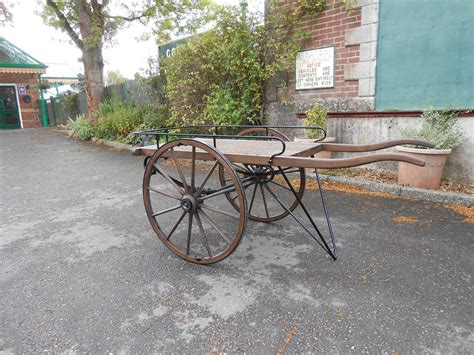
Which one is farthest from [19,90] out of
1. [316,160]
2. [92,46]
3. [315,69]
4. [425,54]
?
[316,160]

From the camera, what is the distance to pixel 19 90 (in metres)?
17.5

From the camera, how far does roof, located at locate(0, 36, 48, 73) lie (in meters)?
15.9

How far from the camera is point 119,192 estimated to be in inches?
198

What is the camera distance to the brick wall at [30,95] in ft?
57.0

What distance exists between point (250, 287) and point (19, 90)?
19.6m

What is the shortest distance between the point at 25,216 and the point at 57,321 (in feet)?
8.20

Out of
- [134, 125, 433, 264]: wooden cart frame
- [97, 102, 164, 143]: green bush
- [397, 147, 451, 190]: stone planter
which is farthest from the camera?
[97, 102, 164, 143]: green bush

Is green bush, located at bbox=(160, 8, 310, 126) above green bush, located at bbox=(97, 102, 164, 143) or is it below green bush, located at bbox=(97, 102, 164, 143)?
above

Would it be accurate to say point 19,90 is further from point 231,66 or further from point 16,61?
point 231,66

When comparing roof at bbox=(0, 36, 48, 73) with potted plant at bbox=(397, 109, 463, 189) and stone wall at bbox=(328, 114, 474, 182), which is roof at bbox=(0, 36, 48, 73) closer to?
stone wall at bbox=(328, 114, 474, 182)

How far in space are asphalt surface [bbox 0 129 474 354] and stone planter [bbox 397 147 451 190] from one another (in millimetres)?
417

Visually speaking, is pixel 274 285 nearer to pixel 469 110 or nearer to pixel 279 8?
pixel 469 110

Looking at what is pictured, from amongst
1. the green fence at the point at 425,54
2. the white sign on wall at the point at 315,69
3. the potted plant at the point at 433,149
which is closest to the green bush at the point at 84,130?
the white sign on wall at the point at 315,69

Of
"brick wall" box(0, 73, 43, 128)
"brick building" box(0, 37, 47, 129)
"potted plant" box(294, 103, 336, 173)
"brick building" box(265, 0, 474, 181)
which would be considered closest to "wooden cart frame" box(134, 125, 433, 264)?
"potted plant" box(294, 103, 336, 173)
